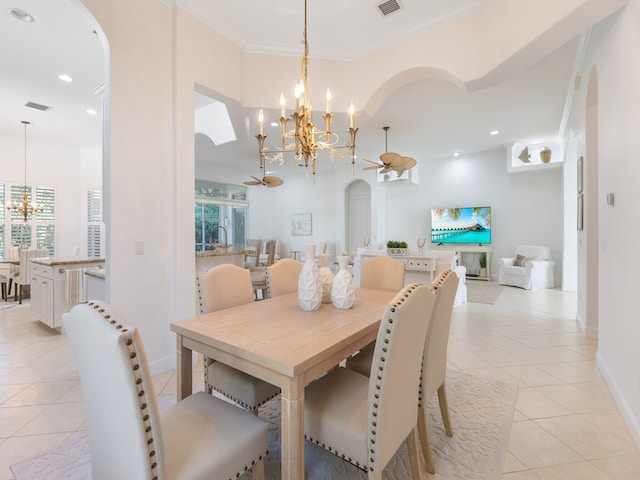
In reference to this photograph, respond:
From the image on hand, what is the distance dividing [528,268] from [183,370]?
700cm

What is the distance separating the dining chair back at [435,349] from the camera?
1.54 meters

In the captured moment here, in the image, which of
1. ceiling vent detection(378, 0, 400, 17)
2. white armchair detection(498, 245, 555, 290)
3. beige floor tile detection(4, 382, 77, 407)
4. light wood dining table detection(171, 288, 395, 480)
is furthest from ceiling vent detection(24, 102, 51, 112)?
white armchair detection(498, 245, 555, 290)

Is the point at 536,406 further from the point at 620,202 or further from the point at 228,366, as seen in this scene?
the point at 228,366

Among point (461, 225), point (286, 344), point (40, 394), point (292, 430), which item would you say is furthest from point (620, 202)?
point (461, 225)

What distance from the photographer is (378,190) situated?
29.5ft

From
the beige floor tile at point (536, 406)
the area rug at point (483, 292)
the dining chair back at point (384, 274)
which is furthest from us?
the area rug at point (483, 292)

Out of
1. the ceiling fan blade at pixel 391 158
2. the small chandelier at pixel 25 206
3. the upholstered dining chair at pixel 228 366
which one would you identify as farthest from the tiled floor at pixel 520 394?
the ceiling fan blade at pixel 391 158

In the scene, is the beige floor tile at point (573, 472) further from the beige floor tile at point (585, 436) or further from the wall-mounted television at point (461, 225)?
the wall-mounted television at point (461, 225)

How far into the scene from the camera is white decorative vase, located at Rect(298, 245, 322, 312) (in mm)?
1857

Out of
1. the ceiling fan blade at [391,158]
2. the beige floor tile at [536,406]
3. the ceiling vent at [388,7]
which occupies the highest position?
the ceiling vent at [388,7]

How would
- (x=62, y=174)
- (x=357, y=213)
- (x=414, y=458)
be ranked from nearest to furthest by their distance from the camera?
1. (x=414, y=458)
2. (x=62, y=174)
3. (x=357, y=213)

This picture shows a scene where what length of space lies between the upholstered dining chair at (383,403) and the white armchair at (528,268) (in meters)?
6.42

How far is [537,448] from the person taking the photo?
5.75 feet

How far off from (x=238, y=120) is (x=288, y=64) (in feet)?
4.03
